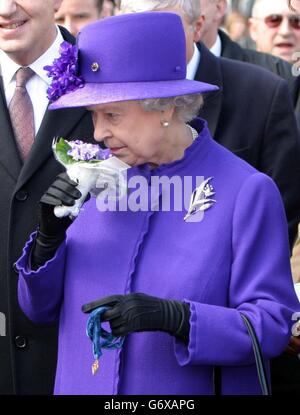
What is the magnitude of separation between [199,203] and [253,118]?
1.45 metres

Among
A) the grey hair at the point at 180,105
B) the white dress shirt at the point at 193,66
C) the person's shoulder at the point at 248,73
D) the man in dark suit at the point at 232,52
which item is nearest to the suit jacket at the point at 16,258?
the grey hair at the point at 180,105

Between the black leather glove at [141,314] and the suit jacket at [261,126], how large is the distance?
1.68m

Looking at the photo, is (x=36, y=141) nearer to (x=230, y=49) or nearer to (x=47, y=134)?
(x=47, y=134)

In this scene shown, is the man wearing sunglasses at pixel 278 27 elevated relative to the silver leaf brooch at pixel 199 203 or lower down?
lower down

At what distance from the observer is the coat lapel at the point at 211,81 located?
5109 mm

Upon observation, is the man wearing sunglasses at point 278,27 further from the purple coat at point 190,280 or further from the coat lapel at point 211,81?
the purple coat at point 190,280

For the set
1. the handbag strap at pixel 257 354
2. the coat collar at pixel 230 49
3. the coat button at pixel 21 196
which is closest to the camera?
the handbag strap at pixel 257 354

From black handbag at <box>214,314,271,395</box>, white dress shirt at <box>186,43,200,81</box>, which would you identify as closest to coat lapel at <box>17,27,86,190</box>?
white dress shirt at <box>186,43,200,81</box>

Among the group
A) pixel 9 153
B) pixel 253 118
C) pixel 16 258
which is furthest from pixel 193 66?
pixel 16 258

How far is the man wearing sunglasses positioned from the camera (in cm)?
772

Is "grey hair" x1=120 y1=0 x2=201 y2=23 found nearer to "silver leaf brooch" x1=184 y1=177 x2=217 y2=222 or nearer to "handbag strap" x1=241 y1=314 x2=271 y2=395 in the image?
"silver leaf brooch" x1=184 y1=177 x2=217 y2=222

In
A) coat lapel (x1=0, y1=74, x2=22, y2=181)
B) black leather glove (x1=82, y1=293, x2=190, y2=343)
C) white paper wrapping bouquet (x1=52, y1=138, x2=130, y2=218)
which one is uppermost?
white paper wrapping bouquet (x1=52, y1=138, x2=130, y2=218)

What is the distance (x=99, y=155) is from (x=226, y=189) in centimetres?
45

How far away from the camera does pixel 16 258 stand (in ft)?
14.8
